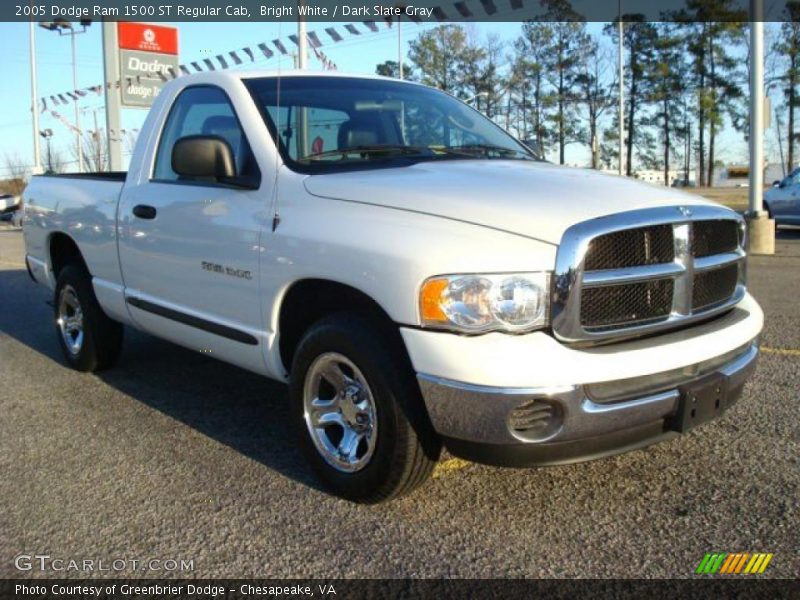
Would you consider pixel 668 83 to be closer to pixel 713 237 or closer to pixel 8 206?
pixel 8 206

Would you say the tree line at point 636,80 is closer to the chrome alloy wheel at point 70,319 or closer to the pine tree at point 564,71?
the pine tree at point 564,71

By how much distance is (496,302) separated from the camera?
2.78 metres

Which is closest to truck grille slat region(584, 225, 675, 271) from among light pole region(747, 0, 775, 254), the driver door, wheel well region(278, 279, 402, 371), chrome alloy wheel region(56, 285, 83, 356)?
wheel well region(278, 279, 402, 371)

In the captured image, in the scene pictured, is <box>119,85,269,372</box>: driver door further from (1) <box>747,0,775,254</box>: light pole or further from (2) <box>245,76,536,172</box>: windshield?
(1) <box>747,0,775,254</box>: light pole

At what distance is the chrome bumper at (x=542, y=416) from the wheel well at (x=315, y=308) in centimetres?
36

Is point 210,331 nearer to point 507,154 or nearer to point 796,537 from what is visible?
point 507,154

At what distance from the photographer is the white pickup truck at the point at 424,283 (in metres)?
2.79

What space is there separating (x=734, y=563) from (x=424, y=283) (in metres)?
1.49

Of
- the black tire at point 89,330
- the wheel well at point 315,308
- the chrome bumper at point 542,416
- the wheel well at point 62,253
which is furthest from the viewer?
the wheel well at point 62,253

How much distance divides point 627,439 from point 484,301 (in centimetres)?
75

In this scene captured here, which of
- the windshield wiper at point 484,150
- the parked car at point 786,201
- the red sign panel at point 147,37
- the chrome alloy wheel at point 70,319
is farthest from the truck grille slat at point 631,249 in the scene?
the red sign panel at point 147,37

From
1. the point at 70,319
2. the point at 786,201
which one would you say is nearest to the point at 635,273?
the point at 70,319

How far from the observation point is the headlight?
9.14 ft

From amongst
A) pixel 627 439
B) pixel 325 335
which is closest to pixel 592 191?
pixel 627 439
